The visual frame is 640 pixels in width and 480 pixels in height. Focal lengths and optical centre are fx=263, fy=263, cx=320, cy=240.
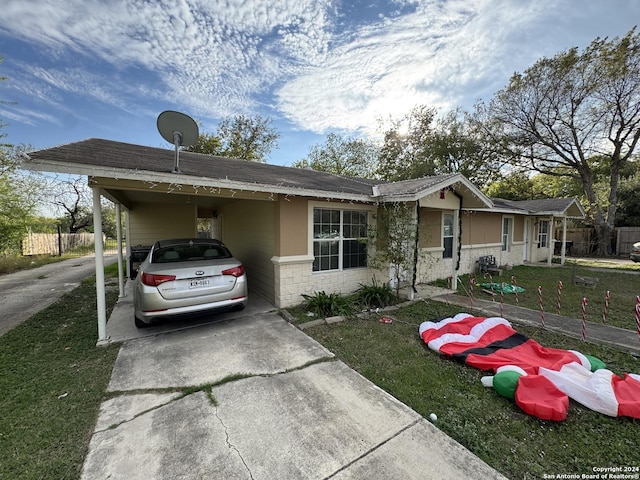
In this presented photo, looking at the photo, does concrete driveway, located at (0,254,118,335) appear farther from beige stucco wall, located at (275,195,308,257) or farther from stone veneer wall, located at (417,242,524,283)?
stone veneer wall, located at (417,242,524,283)

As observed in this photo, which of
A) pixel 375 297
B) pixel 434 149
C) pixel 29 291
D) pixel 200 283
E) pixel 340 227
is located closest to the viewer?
pixel 200 283

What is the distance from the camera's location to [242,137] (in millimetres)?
23266

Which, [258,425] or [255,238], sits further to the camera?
[255,238]

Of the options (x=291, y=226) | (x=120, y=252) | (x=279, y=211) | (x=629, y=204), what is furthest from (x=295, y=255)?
(x=629, y=204)

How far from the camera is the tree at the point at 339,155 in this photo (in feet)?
82.0

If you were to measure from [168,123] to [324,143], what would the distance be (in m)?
22.2

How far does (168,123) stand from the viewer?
4.34 metres

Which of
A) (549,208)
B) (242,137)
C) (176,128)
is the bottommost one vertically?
(549,208)

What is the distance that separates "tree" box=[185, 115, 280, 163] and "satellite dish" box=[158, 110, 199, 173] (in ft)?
60.9

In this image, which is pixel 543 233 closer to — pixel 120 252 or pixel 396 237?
pixel 396 237

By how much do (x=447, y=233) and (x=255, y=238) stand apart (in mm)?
6328

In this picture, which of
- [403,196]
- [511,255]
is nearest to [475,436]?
[403,196]

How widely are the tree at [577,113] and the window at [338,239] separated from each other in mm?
17843

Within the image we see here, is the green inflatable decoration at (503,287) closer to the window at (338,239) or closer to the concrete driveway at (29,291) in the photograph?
the window at (338,239)
